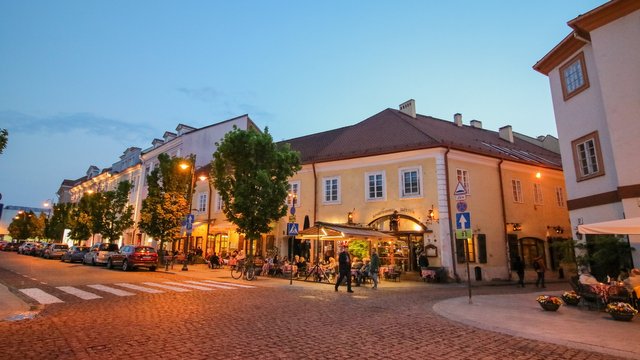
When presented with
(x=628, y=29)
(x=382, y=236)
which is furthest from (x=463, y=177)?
(x=628, y=29)

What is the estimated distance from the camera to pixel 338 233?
19094 mm

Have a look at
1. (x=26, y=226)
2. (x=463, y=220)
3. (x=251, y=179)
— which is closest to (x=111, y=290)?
(x=251, y=179)

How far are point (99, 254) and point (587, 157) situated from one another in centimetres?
2976

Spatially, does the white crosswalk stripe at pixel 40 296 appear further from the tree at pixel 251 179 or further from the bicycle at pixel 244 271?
the tree at pixel 251 179

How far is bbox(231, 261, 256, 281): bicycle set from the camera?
749 inches

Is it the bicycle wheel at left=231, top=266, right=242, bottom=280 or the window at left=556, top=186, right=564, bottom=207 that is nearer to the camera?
the bicycle wheel at left=231, top=266, right=242, bottom=280

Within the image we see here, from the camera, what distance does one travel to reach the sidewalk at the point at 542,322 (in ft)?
22.1

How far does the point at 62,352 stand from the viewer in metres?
5.55

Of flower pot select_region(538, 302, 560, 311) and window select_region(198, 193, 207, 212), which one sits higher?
window select_region(198, 193, 207, 212)

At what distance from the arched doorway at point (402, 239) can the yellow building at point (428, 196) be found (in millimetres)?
57

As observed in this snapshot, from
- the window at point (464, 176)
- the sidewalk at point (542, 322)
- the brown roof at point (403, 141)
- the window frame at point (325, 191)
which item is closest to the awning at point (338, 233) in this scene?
the window frame at point (325, 191)

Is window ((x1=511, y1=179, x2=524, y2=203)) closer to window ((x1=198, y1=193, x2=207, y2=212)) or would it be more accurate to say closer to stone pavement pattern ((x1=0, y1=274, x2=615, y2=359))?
stone pavement pattern ((x1=0, y1=274, x2=615, y2=359))

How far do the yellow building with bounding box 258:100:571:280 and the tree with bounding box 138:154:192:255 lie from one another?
21.9ft

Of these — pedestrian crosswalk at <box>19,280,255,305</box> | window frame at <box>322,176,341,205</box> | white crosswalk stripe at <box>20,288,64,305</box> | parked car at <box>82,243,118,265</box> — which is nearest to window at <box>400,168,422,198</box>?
window frame at <box>322,176,341,205</box>
